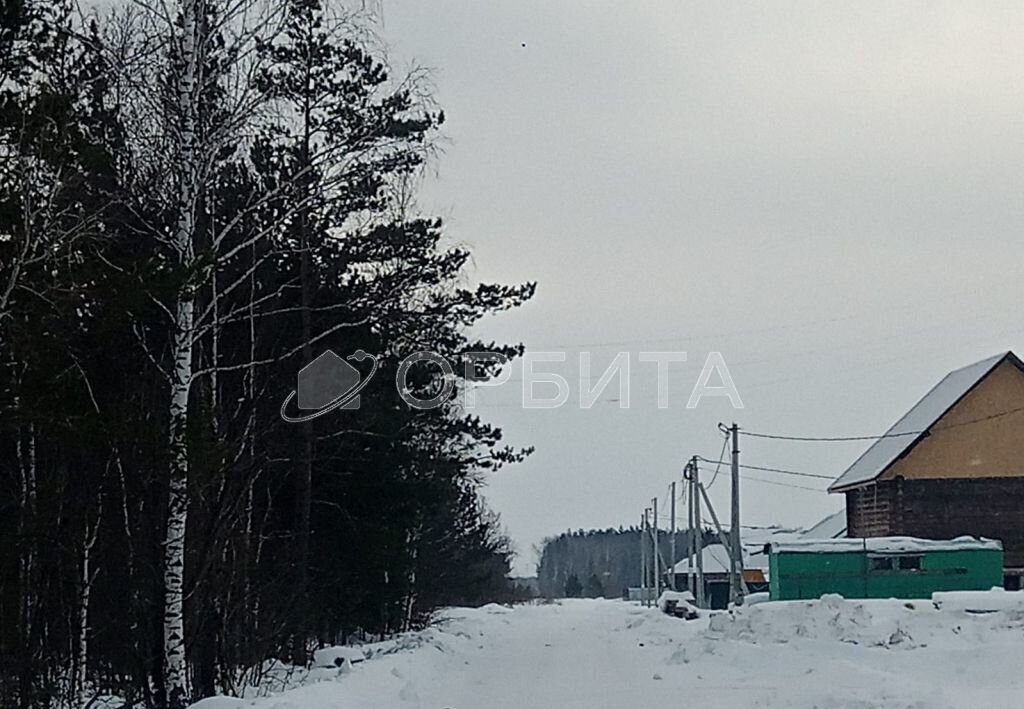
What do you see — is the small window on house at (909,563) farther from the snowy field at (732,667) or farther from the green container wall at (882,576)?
the snowy field at (732,667)

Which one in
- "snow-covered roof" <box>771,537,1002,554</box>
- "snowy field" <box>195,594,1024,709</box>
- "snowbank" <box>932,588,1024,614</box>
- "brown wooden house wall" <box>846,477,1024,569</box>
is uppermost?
"brown wooden house wall" <box>846,477,1024,569</box>

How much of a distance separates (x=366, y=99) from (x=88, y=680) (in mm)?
8199

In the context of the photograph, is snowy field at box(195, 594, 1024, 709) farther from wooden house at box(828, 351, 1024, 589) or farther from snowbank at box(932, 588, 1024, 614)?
wooden house at box(828, 351, 1024, 589)

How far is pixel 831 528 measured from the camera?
57.5 metres

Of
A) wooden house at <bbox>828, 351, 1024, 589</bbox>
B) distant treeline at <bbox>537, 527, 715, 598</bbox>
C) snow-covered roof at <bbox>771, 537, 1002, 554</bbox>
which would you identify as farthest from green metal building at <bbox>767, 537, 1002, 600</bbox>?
distant treeline at <bbox>537, 527, 715, 598</bbox>

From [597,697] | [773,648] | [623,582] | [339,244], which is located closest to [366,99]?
[339,244]

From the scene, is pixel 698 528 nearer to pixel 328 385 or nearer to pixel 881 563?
pixel 881 563

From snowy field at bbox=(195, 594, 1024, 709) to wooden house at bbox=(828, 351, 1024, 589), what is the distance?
48.8 feet

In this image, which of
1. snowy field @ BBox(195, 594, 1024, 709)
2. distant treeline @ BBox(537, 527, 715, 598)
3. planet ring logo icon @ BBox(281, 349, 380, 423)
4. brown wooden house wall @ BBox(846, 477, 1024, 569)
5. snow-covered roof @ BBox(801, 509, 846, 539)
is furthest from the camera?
distant treeline @ BBox(537, 527, 715, 598)

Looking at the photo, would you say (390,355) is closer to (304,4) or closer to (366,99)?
(366,99)

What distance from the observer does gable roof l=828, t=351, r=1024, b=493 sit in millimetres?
43531

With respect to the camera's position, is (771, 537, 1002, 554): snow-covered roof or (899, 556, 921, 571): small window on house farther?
(899, 556, 921, 571): small window on house

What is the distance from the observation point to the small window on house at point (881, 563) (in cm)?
3834

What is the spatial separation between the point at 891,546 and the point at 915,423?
328 inches
